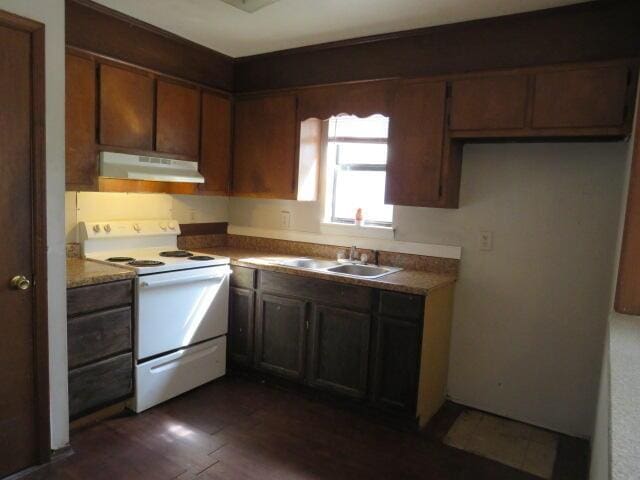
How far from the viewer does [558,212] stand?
8.73ft

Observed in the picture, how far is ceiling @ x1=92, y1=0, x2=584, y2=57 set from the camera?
2449 millimetres

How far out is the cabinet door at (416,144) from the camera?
2709mm

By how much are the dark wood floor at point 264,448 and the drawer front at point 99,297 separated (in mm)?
689

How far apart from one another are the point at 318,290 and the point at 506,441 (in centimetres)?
140

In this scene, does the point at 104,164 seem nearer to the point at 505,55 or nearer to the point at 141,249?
the point at 141,249

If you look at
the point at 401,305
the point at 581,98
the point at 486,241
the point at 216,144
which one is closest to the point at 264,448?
the point at 401,305

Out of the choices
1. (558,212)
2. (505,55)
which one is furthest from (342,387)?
(505,55)

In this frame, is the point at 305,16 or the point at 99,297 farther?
the point at 305,16

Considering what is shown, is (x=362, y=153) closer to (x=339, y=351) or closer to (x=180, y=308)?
(x=339, y=351)

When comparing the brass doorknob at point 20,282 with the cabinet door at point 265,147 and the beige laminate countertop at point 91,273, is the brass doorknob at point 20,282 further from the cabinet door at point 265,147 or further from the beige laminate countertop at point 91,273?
the cabinet door at point 265,147

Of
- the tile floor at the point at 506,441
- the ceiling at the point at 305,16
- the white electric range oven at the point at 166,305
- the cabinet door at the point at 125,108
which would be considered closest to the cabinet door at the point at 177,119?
the cabinet door at the point at 125,108

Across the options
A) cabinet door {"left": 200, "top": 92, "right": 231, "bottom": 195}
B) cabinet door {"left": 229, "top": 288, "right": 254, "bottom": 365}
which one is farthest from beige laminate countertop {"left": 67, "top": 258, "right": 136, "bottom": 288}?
cabinet door {"left": 200, "top": 92, "right": 231, "bottom": 195}

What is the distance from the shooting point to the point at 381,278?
8.95ft

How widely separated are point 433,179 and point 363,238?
768mm
